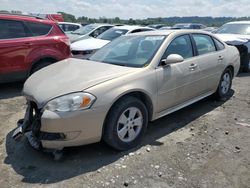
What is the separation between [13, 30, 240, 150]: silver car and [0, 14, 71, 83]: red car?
231cm

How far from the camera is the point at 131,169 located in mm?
3496

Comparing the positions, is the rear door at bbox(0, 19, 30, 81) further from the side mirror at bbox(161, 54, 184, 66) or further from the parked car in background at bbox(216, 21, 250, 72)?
the parked car in background at bbox(216, 21, 250, 72)

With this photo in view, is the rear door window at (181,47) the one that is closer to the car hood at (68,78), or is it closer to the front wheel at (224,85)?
the car hood at (68,78)

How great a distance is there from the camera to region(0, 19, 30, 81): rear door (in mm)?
6457

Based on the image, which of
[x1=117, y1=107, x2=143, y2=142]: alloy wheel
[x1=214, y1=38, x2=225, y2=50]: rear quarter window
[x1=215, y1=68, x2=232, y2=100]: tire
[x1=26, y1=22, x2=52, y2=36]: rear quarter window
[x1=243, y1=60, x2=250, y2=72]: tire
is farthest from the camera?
[x1=243, y1=60, x2=250, y2=72]: tire

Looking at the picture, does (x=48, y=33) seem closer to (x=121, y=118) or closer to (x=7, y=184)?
(x=121, y=118)

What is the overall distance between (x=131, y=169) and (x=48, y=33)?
474cm

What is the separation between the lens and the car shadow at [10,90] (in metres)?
6.54

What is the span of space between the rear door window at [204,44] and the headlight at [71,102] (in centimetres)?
258

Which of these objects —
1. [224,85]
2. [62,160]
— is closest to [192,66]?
[224,85]

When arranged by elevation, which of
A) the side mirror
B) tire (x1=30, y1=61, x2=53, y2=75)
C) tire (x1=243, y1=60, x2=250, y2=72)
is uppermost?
the side mirror

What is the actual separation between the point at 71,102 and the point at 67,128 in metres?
0.30

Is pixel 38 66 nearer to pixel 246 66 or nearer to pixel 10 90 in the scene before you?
pixel 10 90

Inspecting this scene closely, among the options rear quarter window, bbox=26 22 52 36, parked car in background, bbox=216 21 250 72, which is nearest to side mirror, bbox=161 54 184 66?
rear quarter window, bbox=26 22 52 36
